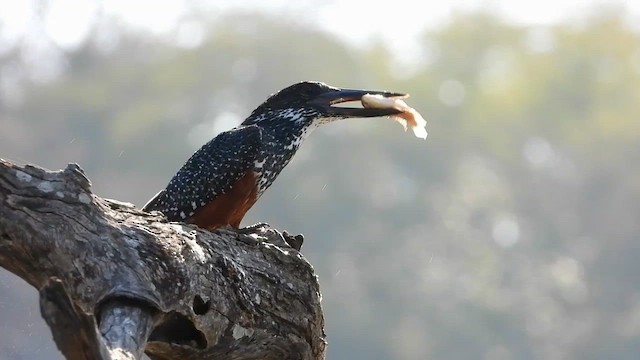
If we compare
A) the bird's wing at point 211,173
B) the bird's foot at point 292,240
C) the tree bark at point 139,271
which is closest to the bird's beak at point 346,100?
the bird's wing at point 211,173

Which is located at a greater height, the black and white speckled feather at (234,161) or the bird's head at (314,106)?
the bird's head at (314,106)

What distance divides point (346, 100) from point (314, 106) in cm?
19

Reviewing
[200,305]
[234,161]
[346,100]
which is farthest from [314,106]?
[200,305]

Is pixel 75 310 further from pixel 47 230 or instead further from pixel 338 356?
pixel 338 356

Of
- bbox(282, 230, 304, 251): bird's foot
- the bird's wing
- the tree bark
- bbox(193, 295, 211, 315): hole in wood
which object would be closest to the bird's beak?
the bird's wing

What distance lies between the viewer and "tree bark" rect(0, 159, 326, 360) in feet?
18.1

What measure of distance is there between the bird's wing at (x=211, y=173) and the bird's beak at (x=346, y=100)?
0.39 meters

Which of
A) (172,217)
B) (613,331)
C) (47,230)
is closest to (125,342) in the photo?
(47,230)

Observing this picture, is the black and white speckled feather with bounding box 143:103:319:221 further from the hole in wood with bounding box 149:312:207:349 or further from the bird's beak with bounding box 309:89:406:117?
the hole in wood with bounding box 149:312:207:349

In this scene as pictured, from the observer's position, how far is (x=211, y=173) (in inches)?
308

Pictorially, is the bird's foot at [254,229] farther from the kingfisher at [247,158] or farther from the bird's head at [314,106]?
the bird's head at [314,106]

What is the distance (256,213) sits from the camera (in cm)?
2788

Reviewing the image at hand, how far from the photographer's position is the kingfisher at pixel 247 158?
771 centimetres

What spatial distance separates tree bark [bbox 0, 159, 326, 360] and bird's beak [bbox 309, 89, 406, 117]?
1433mm
